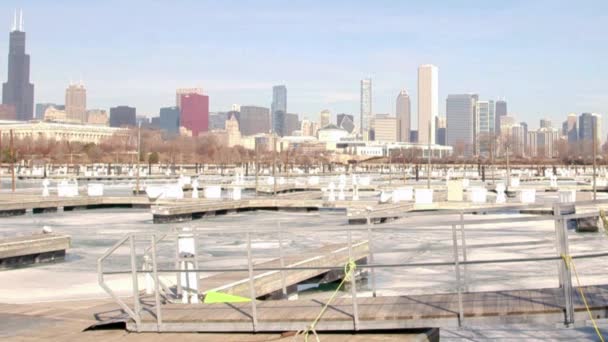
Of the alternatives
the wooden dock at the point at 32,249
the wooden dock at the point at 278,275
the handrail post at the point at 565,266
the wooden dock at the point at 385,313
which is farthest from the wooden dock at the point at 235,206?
the handrail post at the point at 565,266

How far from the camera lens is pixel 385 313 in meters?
7.88

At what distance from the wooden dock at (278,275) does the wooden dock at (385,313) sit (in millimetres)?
2037

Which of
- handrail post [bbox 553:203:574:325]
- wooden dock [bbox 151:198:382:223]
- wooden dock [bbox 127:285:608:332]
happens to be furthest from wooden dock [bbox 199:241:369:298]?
wooden dock [bbox 151:198:382:223]

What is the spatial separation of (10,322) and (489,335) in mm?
5443

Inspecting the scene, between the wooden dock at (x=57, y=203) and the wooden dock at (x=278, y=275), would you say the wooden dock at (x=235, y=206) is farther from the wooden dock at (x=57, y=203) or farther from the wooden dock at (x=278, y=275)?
the wooden dock at (x=278, y=275)

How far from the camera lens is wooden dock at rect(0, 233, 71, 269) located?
15062 millimetres

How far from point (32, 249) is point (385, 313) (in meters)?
9.71

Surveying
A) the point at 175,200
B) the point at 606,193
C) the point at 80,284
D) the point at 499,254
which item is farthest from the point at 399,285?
the point at 606,193

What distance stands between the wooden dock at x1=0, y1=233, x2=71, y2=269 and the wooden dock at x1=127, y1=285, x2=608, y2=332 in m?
7.38

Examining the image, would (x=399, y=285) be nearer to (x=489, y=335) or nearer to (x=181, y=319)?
(x=489, y=335)

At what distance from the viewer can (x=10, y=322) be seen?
28.6 ft

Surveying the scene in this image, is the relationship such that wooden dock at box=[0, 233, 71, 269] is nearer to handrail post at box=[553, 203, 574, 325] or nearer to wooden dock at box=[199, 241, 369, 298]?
wooden dock at box=[199, 241, 369, 298]

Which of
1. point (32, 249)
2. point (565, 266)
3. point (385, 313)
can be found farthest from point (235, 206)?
point (565, 266)

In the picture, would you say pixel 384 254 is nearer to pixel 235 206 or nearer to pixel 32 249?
pixel 32 249
